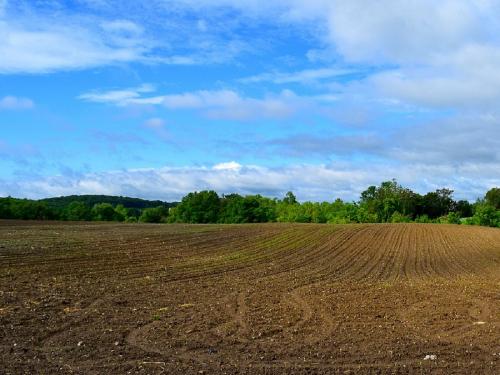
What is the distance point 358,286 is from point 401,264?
11.2 metres

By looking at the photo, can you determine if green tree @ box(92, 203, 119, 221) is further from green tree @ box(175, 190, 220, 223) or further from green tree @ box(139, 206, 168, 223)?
green tree @ box(175, 190, 220, 223)

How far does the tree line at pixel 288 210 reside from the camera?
8819 cm

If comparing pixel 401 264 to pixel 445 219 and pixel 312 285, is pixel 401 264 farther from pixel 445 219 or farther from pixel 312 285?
pixel 445 219

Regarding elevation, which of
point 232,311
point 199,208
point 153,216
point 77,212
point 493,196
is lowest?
point 232,311

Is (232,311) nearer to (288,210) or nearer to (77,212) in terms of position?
(77,212)

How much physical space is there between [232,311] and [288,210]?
99362 millimetres

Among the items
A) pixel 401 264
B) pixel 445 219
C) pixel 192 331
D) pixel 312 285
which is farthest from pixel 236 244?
pixel 445 219

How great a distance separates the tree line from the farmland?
5865cm

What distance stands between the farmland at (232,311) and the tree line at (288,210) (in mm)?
58649

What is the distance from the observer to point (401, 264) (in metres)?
32.0

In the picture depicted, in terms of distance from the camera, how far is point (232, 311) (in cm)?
1538

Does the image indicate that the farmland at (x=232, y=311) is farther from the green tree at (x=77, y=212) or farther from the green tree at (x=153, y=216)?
the green tree at (x=153, y=216)

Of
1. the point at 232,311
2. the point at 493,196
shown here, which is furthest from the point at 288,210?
the point at 232,311

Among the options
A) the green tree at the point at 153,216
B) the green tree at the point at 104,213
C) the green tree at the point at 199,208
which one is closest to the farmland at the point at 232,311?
the green tree at the point at 199,208
